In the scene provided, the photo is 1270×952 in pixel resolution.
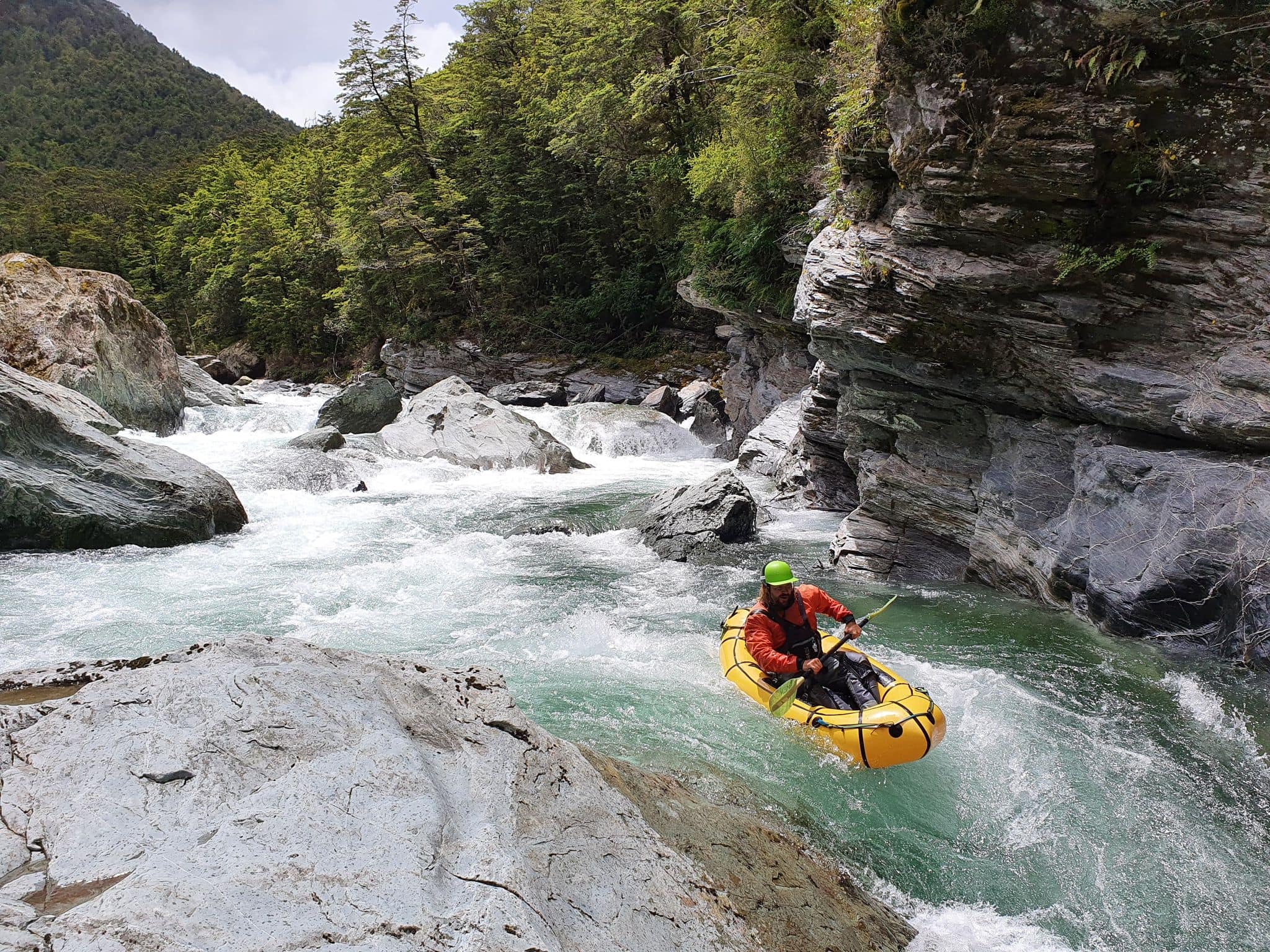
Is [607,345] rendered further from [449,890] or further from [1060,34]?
[449,890]

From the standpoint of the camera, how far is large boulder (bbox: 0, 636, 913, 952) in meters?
2.40

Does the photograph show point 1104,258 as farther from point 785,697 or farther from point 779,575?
point 785,697

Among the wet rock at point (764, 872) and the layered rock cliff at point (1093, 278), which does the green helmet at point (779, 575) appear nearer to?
the wet rock at point (764, 872)

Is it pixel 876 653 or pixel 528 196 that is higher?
pixel 528 196

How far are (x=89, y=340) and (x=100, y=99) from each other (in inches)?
4485

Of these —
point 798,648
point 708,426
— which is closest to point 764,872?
point 798,648

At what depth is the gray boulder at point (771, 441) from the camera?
51.9 ft

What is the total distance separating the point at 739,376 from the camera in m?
20.5

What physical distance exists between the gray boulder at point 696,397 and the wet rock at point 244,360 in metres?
26.2

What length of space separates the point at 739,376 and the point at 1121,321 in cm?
1298

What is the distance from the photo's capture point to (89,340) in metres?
17.2

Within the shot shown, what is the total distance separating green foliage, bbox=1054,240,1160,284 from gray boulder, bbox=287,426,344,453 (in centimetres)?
1477

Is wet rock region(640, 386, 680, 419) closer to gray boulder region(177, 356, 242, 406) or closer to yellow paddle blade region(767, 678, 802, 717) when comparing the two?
gray boulder region(177, 356, 242, 406)

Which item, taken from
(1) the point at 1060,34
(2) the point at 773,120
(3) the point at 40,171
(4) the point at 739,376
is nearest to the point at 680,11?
(2) the point at 773,120
